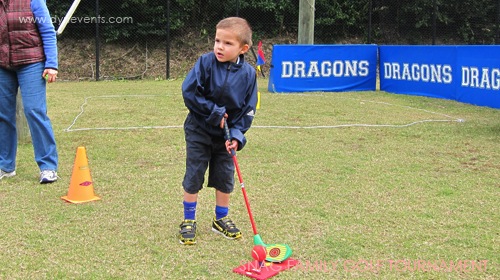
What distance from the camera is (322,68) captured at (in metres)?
12.9

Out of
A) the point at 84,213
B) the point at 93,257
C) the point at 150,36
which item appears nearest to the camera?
the point at 93,257

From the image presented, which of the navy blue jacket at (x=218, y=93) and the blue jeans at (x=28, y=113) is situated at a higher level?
the navy blue jacket at (x=218, y=93)

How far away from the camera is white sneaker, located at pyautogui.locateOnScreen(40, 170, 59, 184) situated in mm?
4820

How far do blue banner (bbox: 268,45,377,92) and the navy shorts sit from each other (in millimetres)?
8962

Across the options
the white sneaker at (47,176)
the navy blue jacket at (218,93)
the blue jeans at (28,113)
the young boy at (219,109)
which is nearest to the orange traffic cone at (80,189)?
the white sneaker at (47,176)

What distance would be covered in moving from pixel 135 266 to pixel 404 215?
1892mm

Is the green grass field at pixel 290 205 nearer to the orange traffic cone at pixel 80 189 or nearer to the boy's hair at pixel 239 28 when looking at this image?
the orange traffic cone at pixel 80 189

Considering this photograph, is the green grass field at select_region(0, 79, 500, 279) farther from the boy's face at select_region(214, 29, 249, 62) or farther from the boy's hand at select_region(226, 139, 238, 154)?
the boy's face at select_region(214, 29, 249, 62)

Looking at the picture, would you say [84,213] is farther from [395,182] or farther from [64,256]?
[395,182]

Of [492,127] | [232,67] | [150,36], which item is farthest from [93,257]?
[150,36]

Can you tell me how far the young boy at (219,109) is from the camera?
11.1 feet

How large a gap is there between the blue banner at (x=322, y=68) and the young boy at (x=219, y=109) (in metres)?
8.99

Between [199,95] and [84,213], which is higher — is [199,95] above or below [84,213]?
above

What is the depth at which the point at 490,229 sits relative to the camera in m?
3.77
